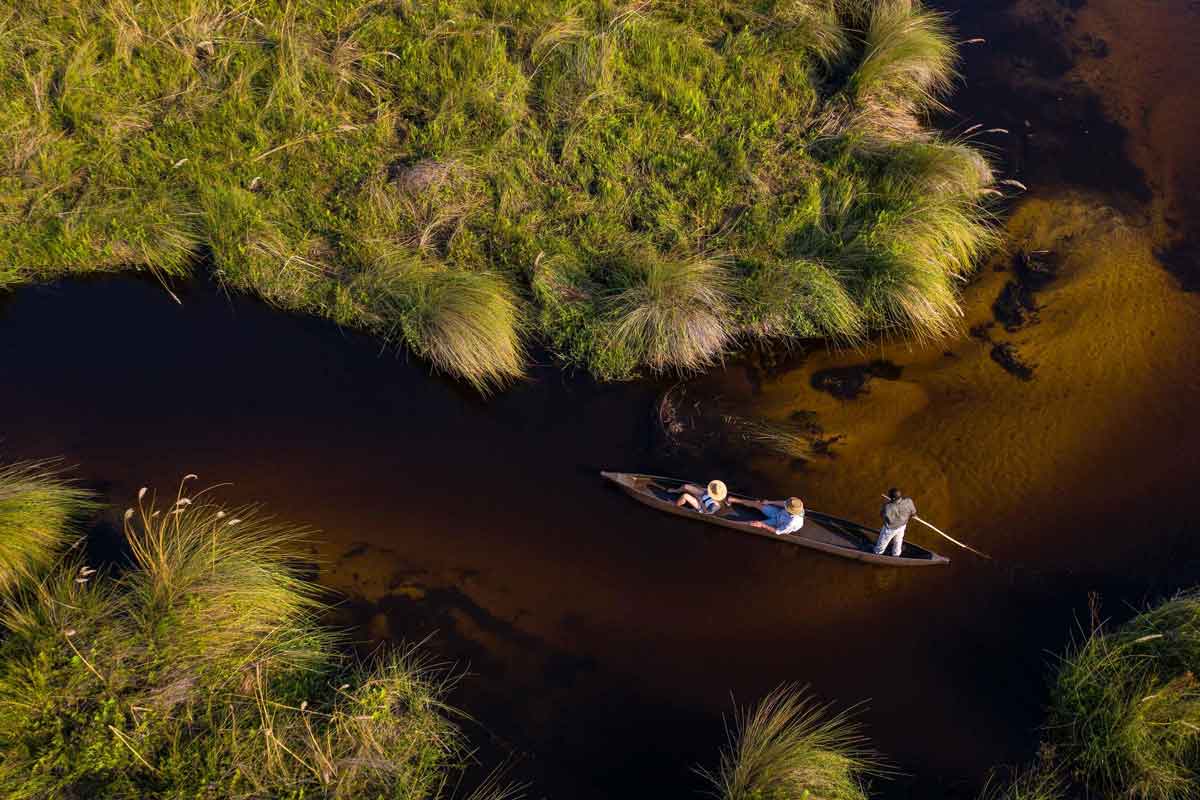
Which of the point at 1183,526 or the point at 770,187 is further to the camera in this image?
the point at 770,187

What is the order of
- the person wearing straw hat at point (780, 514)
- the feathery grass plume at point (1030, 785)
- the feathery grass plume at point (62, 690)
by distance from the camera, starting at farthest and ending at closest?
the person wearing straw hat at point (780, 514) < the feathery grass plume at point (1030, 785) < the feathery grass plume at point (62, 690)

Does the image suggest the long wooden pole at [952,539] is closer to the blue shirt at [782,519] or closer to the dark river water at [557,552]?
the dark river water at [557,552]

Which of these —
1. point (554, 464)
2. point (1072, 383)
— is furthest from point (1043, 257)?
point (554, 464)

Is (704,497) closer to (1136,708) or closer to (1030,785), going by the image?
(1030,785)

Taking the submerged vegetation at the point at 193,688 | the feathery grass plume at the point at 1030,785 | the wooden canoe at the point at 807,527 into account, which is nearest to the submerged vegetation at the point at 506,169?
the wooden canoe at the point at 807,527

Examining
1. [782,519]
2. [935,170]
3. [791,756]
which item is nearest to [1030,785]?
[791,756]

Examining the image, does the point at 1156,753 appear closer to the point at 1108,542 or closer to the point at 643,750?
the point at 1108,542

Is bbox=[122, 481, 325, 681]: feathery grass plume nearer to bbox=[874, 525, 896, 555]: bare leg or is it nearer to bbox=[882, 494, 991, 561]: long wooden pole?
bbox=[874, 525, 896, 555]: bare leg
